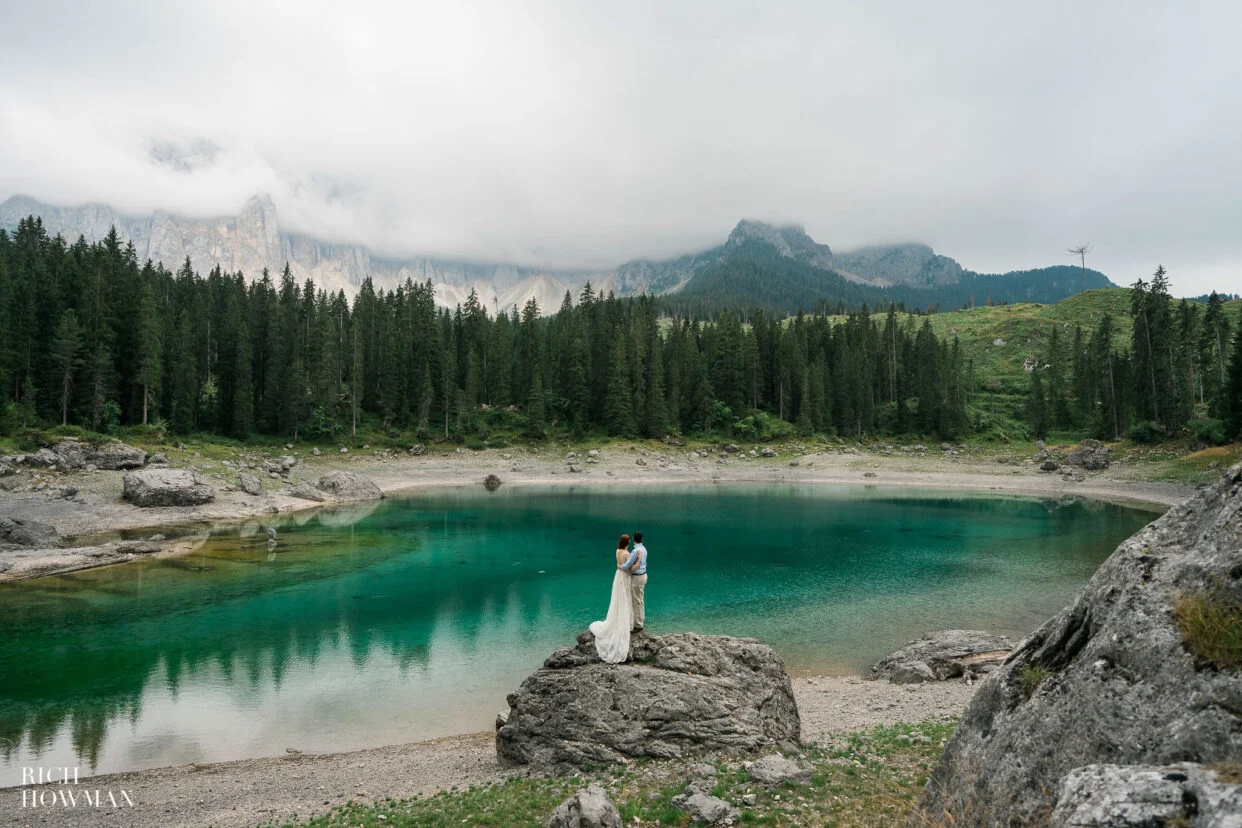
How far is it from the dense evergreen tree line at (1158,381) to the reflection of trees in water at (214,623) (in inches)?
3229

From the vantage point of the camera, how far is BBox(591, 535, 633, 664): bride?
15.6 m

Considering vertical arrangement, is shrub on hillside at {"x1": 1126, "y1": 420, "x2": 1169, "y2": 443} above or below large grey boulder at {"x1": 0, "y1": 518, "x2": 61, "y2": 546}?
above

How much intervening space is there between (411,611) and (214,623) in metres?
8.94

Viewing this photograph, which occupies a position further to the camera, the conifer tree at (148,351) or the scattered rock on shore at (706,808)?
the conifer tree at (148,351)

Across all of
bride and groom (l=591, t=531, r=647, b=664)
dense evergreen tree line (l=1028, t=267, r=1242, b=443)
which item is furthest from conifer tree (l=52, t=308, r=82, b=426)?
dense evergreen tree line (l=1028, t=267, r=1242, b=443)

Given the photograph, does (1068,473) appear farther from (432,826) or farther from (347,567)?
(432,826)

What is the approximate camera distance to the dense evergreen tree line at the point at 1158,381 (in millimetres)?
70562

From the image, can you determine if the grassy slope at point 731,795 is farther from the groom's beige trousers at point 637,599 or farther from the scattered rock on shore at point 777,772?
the groom's beige trousers at point 637,599

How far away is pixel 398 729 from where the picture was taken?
19.5 m

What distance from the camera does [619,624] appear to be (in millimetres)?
15781

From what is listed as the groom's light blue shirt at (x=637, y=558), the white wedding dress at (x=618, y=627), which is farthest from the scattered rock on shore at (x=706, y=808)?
the groom's light blue shirt at (x=637, y=558)

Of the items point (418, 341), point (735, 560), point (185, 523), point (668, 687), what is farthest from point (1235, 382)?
point (418, 341)

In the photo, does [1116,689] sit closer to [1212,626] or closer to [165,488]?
[1212,626]

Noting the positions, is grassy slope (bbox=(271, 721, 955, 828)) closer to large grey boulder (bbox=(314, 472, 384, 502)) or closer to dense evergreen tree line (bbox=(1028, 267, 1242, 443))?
large grey boulder (bbox=(314, 472, 384, 502))
